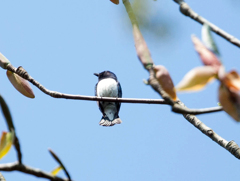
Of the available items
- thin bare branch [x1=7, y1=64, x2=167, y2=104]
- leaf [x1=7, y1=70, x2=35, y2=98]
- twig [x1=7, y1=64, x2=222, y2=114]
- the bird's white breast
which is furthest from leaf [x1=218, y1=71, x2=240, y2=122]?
the bird's white breast

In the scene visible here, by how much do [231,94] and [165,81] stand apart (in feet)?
0.69

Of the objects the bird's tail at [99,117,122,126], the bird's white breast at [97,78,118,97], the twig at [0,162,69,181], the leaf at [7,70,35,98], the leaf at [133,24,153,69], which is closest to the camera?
the twig at [0,162,69,181]

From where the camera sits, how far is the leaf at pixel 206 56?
0.93 meters

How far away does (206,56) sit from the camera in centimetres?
93

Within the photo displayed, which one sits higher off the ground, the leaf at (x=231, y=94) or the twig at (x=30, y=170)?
the leaf at (x=231, y=94)

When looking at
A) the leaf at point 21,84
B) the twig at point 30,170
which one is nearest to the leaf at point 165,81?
the twig at point 30,170

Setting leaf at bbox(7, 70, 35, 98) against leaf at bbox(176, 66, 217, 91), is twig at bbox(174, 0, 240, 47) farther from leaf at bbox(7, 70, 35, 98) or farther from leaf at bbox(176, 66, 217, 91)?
leaf at bbox(7, 70, 35, 98)

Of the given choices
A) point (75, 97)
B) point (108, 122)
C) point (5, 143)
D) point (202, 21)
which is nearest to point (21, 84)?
point (75, 97)

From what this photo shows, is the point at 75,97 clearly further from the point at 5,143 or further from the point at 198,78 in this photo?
the point at 198,78

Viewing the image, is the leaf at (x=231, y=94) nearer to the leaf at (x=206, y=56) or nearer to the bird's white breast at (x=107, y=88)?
the leaf at (x=206, y=56)

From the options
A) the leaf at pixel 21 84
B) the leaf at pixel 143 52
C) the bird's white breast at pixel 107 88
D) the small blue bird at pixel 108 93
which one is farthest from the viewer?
the bird's white breast at pixel 107 88

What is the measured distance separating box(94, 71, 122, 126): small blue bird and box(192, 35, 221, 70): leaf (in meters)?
4.03

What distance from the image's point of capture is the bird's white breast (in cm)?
557

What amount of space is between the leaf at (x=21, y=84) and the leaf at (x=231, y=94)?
1.06 metres
